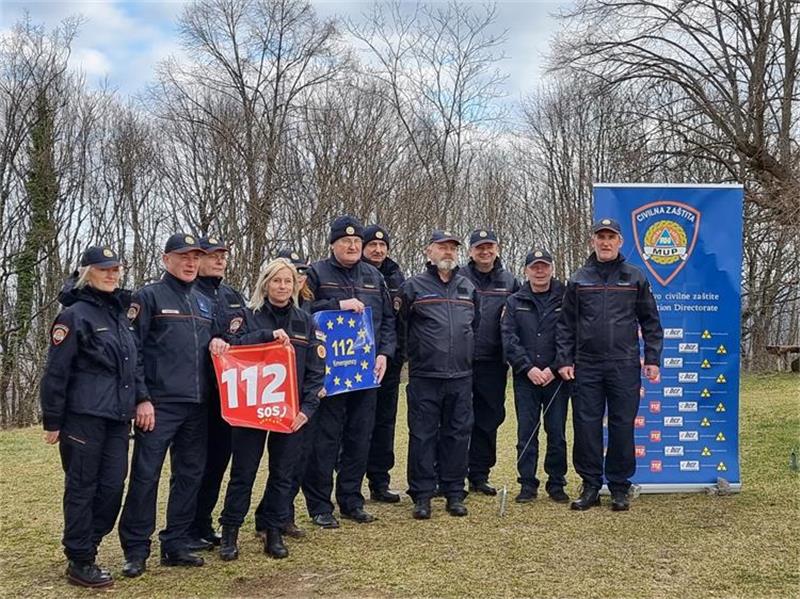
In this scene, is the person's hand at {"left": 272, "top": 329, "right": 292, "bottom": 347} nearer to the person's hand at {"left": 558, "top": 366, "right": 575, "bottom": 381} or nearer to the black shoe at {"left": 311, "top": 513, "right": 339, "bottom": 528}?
the black shoe at {"left": 311, "top": 513, "right": 339, "bottom": 528}

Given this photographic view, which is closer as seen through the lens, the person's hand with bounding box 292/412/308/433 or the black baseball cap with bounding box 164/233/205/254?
the black baseball cap with bounding box 164/233/205/254

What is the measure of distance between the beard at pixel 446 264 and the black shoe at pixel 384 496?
197 centimetres

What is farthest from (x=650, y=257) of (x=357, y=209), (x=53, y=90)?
(x=53, y=90)

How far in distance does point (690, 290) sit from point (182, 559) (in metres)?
4.45

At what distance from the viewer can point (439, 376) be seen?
19.5ft

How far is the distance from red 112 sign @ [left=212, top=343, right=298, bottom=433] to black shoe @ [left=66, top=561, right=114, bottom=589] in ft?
3.65

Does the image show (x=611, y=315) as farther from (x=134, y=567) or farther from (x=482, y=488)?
(x=134, y=567)

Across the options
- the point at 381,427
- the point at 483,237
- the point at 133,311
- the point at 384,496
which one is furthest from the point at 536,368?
the point at 133,311

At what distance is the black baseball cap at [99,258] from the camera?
15.0ft

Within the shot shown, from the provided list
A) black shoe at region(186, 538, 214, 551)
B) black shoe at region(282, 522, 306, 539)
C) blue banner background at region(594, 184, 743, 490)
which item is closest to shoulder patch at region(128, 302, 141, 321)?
black shoe at region(186, 538, 214, 551)

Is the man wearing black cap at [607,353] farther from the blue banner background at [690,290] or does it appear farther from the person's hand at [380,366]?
the person's hand at [380,366]

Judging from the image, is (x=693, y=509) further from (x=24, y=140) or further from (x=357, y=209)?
(x=24, y=140)

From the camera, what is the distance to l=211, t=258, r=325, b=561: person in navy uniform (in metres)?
4.95

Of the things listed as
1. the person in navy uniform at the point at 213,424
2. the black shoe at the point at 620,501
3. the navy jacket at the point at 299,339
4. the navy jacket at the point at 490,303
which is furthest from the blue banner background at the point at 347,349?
the black shoe at the point at 620,501
